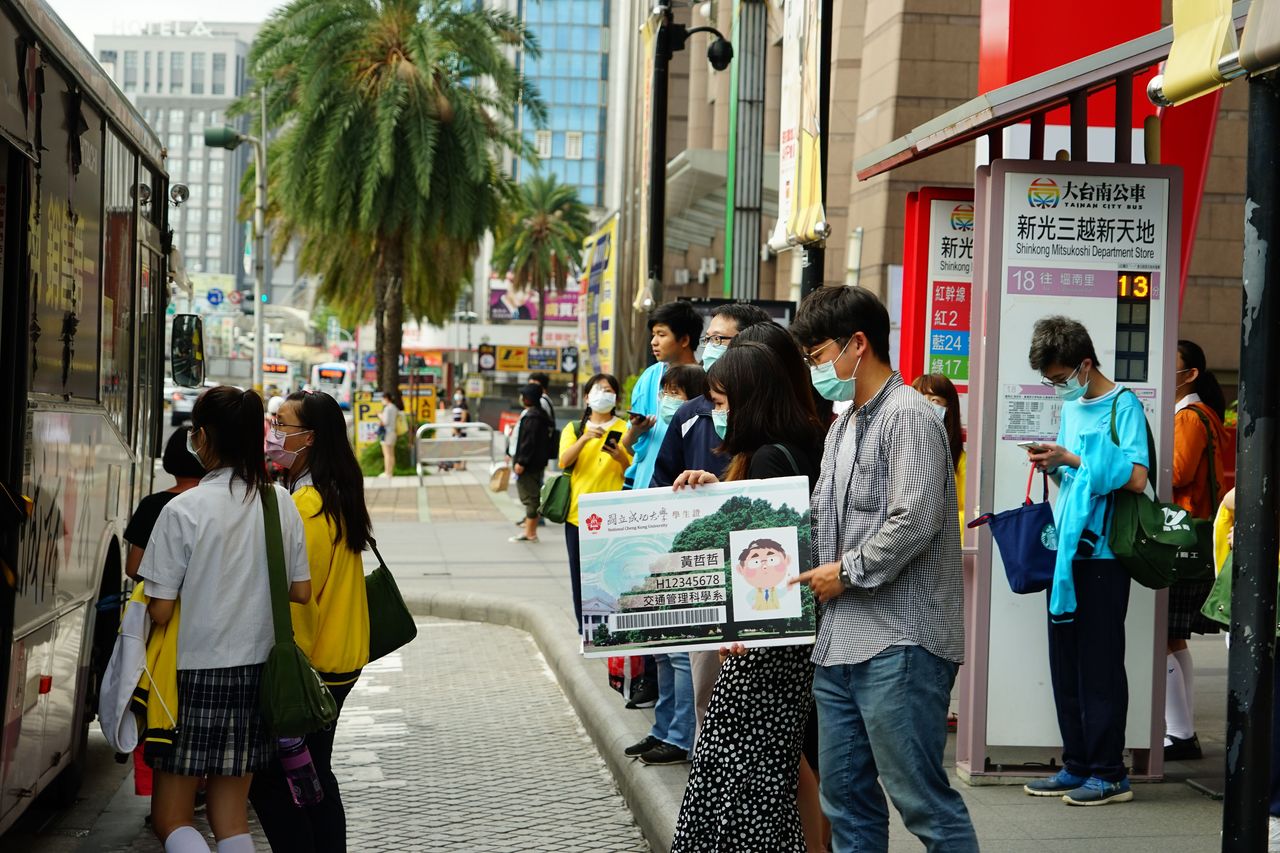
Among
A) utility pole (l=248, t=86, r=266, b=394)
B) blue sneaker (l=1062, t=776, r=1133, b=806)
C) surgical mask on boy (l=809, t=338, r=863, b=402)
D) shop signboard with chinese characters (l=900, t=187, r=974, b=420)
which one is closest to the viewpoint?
surgical mask on boy (l=809, t=338, r=863, b=402)

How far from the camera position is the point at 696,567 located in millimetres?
4320

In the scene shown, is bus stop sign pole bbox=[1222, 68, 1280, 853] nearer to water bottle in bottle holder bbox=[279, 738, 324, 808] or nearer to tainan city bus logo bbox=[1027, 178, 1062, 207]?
water bottle in bottle holder bbox=[279, 738, 324, 808]

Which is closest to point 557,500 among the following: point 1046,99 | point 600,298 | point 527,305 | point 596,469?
point 596,469

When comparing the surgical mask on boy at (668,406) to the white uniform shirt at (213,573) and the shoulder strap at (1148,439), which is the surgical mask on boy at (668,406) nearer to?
the shoulder strap at (1148,439)

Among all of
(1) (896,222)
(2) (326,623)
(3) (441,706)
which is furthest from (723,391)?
(1) (896,222)

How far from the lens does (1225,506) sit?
5523 mm

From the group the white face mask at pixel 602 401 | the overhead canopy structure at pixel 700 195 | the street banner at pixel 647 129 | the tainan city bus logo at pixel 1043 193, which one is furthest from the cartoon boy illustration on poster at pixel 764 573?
the overhead canopy structure at pixel 700 195

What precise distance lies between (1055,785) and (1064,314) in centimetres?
191

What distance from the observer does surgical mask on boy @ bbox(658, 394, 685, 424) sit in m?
6.62

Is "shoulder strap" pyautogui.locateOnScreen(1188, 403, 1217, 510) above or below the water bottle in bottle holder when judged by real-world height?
above

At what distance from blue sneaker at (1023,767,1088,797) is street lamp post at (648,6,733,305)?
9.61 m

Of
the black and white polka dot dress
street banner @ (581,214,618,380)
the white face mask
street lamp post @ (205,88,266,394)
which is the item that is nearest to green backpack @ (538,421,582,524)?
the white face mask

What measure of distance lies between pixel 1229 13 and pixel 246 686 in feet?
10.2

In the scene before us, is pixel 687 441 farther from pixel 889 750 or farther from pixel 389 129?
pixel 389 129
